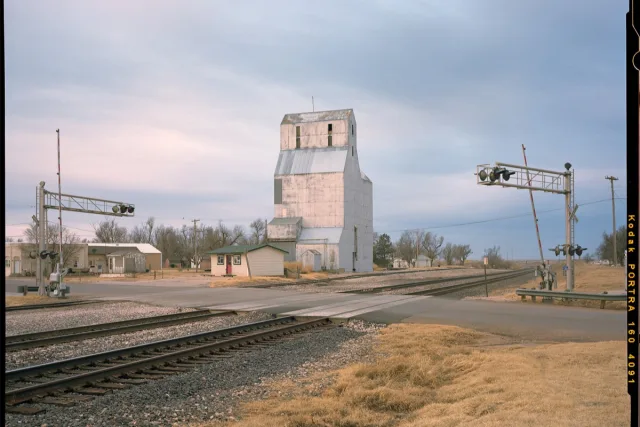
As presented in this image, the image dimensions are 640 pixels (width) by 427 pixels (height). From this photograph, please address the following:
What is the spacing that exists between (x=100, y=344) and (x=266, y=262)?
4023cm

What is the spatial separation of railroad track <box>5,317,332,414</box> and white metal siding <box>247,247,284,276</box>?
126ft

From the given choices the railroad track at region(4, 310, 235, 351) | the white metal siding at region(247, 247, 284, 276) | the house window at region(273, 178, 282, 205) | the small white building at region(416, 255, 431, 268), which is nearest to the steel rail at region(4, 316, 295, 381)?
the railroad track at region(4, 310, 235, 351)

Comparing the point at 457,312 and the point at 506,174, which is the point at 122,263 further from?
the point at 457,312

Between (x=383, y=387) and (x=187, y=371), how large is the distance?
12.4ft

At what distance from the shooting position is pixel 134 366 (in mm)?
9688

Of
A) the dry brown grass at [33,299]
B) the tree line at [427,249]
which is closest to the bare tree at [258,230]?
the tree line at [427,249]

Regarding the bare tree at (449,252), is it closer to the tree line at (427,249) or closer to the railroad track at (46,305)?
the tree line at (427,249)

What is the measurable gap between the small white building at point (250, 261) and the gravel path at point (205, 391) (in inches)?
1563

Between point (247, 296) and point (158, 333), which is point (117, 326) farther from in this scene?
point (247, 296)

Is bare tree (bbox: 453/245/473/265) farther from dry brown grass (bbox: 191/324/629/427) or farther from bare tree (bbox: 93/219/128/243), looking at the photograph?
dry brown grass (bbox: 191/324/629/427)

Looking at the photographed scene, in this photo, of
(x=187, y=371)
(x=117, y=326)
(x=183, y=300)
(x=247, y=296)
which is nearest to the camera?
(x=187, y=371)

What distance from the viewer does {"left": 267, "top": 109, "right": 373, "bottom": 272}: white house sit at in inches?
2611

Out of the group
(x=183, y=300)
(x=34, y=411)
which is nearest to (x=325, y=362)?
(x=34, y=411)

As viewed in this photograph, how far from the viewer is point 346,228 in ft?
221
